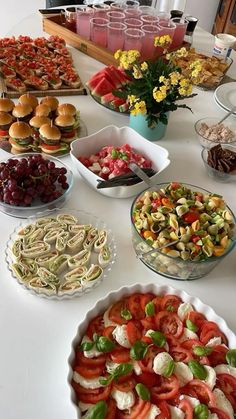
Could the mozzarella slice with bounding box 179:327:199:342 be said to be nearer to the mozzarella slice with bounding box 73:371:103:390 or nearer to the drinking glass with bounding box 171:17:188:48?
the mozzarella slice with bounding box 73:371:103:390

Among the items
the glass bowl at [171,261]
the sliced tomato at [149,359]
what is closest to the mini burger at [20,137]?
the glass bowl at [171,261]

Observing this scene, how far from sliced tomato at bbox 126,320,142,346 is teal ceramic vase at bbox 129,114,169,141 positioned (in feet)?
2.57

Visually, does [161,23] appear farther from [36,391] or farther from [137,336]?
[36,391]

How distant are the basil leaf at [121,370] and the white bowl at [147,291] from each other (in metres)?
0.10

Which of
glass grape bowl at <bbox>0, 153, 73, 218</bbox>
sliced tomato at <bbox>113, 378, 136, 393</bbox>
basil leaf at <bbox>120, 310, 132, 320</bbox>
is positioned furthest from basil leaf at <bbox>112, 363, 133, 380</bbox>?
glass grape bowl at <bbox>0, 153, 73, 218</bbox>

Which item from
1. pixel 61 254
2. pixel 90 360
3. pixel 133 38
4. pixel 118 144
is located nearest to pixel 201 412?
pixel 90 360

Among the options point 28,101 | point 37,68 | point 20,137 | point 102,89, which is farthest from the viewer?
point 37,68

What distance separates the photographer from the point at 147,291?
0.94m

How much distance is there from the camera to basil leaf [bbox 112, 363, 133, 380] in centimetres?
77

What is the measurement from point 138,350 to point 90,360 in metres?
0.10

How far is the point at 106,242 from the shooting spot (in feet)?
3.51

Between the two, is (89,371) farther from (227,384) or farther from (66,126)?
(66,126)

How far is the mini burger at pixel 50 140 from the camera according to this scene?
133 cm

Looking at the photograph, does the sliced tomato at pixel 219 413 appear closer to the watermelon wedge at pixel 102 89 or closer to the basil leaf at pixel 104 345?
the basil leaf at pixel 104 345
